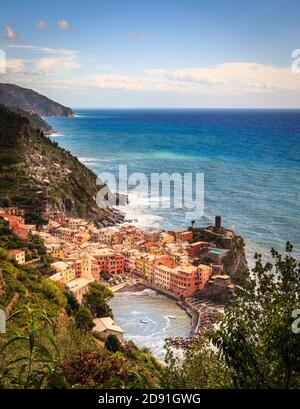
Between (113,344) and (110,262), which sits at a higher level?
(113,344)

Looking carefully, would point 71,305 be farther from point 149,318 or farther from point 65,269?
point 65,269

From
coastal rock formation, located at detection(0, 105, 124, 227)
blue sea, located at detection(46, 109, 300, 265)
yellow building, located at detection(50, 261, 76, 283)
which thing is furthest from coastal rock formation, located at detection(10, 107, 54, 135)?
yellow building, located at detection(50, 261, 76, 283)

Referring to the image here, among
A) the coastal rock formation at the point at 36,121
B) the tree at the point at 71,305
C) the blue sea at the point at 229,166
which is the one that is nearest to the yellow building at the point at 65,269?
the tree at the point at 71,305

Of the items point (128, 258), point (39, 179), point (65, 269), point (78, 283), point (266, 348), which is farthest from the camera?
point (39, 179)

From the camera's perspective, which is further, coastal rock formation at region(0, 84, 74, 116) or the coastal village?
coastal rock formation at region(0, 84, 74, 116)

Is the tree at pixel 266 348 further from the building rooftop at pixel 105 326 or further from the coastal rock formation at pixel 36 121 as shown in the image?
the coastal rock formation at pixel 36 121

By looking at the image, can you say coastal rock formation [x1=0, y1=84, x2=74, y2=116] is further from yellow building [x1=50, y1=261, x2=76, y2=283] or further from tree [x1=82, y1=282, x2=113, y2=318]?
tree [x1=82, y1=282, x2=113, y2=318]

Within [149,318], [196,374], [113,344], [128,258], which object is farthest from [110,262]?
[196,374]
